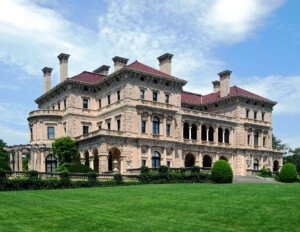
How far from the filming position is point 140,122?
51.7 metres

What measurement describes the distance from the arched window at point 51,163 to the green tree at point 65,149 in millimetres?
2432

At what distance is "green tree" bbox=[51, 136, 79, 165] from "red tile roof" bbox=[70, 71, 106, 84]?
9.13 m

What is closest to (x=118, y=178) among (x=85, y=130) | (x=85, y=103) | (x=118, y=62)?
(x=85, y=130)

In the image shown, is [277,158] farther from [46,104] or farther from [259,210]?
[259,210]

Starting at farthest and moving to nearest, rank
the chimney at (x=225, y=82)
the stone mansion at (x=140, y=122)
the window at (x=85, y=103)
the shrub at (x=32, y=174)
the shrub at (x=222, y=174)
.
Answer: the chimney at (x=225, y=82) → the window at (x=85, y=103) → the stone mansion at (x=140, y=122) → the shrub at (x=222, y=174) → the shrub at (x=32, y=174)

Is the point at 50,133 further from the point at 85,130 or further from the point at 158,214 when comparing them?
the point at 158,214

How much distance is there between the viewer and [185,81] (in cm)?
5650

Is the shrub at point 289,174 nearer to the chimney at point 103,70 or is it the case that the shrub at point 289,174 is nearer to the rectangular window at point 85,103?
the rectangular window at point 85,103

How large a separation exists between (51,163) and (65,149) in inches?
171

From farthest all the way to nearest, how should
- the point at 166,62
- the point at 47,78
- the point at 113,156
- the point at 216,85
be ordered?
the point at 216,85
the point at 47,78
the point at 166,62
the point at 113,156

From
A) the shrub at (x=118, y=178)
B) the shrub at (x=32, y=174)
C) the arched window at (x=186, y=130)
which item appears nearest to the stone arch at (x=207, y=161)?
the arched window at (x=186, y=130)

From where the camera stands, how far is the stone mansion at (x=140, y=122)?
168 ft

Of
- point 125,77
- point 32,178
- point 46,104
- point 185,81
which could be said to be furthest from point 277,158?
point 32,178

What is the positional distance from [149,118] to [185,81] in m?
8.17
